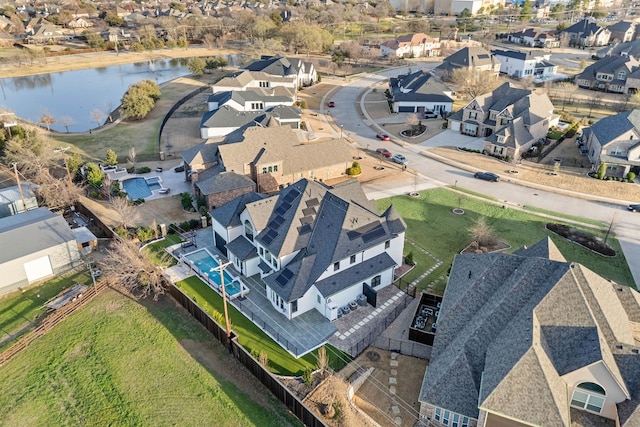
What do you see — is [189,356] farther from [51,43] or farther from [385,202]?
[51,43]

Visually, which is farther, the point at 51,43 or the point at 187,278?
the point at 51,43

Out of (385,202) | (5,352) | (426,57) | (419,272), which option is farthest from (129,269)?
(426,57)

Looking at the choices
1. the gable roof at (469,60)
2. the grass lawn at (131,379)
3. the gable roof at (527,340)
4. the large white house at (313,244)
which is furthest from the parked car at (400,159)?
the gable roof at (469,60)

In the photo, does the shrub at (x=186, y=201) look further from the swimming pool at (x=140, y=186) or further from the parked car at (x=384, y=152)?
the parked car at (x=384, y=152)

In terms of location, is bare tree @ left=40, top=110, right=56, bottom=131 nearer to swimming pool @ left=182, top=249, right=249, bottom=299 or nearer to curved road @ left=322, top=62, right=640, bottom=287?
curved road @ left=322, top=62, right=640, bottom=287

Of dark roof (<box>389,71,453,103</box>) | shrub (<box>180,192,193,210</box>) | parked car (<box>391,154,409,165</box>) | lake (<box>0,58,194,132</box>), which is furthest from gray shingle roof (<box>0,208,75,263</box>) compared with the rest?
dark roof (<box>389,71,453,103</box>)

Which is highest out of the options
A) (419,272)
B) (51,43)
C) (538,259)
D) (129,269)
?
(51,43)

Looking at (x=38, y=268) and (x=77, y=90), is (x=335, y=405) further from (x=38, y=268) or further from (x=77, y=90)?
(x=77, y=90)
